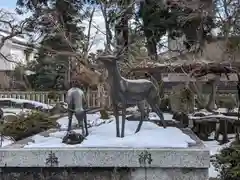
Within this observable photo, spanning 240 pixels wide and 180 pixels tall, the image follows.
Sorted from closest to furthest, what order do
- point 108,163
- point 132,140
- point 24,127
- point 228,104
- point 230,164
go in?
point 108,163, point 132,140, point 230,164, point 24,127, point 228,104

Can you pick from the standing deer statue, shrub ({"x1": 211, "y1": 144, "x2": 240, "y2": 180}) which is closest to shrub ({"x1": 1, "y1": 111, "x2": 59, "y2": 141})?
the standing deer statue

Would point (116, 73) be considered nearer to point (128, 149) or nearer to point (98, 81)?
point (128, 149)

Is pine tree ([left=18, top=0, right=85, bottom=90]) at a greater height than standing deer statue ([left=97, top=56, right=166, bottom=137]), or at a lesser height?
greater

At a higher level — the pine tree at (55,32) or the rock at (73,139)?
the pine tree at (55,32)

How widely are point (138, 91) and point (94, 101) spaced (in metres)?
11.1

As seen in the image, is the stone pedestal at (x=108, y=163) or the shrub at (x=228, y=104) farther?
the shrub at (x=228, y=104)

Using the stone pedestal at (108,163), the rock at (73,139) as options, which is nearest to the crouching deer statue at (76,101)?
the rock at (73,139)

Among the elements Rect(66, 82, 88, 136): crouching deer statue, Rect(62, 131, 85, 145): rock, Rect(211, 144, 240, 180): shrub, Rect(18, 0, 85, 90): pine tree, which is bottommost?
Rect(211, 144, 240, 180): shrub

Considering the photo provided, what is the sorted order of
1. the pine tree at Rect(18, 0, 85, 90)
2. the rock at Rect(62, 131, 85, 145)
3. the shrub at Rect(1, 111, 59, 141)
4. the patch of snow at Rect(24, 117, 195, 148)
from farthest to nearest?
the pine tree at Rect(18, 0, 85, 90) → the shrub at Rect(1, 111, 59, 141) → the rock at Rect(62, 131, 85, 145) → the patch of snow at Rect(24, 117, 195, 148)

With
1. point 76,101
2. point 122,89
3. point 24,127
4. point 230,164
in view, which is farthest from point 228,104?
point 76,101

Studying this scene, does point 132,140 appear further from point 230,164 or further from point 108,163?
point 230,164

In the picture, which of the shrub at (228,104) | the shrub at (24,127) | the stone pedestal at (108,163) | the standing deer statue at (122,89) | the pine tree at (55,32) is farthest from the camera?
the pine tree at (55,32)

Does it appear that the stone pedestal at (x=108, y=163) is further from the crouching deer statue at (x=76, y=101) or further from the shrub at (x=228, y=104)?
the shrub at (x=228, y=104)

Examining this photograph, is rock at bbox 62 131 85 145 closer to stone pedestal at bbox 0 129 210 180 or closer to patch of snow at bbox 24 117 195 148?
patch of snow at bbox 24 117 195 148
